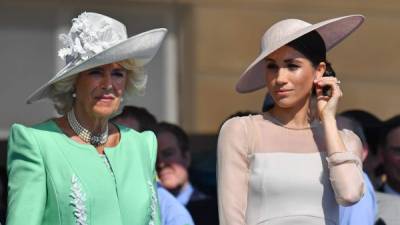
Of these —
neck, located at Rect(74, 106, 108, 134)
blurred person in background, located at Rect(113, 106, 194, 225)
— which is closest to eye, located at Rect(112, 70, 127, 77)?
neck, located at Rect(74, 106, 108, 134)

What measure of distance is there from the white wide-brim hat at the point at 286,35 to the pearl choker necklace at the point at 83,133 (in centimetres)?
74

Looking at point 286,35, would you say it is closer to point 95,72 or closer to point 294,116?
point 294,116

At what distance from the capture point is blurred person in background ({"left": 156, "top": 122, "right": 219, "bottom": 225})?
24.4 ft

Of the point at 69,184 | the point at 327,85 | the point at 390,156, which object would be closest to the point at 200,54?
the point at 390,156

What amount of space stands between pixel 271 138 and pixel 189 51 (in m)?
4.17

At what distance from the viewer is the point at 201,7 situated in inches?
385

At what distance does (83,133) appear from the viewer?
5430 mm

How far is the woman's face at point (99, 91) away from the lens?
17.7 ft

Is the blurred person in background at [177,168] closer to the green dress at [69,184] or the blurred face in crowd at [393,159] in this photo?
the blurred face in crowd at [393,159]

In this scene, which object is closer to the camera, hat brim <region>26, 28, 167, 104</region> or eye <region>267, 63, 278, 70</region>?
hat brim <region>26, 28, 167, 104</region>

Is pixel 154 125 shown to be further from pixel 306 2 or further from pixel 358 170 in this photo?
pixel 306 2

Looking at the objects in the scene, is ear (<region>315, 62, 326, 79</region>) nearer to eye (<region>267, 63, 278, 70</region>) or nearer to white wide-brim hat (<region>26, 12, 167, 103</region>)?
eye (<region>267, 63, 278, 70</region>)

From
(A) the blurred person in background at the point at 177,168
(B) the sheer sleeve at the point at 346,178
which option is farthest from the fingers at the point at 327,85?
(A) the blurred person in background at the point at 177,168

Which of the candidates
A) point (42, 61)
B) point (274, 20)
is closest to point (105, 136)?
point (42, 61)
